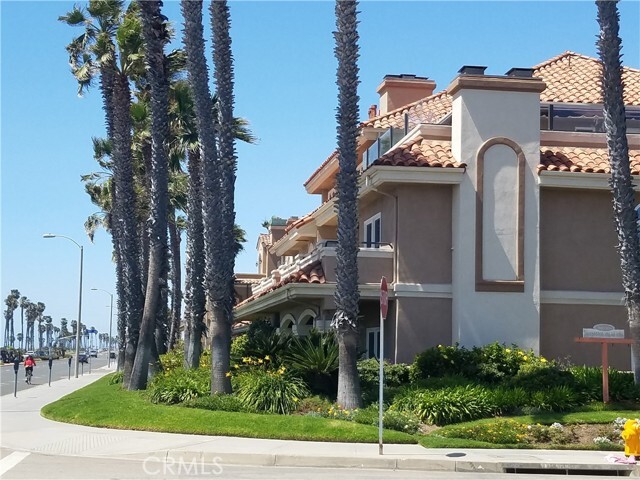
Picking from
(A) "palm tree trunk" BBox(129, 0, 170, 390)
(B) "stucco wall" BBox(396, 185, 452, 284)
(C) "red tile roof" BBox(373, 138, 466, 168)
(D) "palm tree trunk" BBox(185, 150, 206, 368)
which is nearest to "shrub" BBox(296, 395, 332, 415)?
(B) "stucco wall" BBox(396, 185, 452, 284)

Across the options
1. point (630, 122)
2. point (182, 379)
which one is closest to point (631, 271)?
point (630, 122)

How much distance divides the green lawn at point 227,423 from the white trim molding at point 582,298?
9282 millimetres

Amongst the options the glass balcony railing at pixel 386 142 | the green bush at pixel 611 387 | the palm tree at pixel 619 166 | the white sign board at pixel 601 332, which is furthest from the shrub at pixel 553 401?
the glass balcony railing at pixel 386 142

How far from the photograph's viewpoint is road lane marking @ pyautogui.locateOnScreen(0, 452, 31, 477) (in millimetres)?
15777

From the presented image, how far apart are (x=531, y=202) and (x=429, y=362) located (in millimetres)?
5230

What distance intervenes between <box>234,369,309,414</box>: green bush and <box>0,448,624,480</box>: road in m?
4.97

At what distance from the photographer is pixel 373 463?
16469mm

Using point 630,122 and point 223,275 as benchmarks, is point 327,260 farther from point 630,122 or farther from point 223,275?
point 630,122

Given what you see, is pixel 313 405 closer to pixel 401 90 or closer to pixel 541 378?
pixel 541 378

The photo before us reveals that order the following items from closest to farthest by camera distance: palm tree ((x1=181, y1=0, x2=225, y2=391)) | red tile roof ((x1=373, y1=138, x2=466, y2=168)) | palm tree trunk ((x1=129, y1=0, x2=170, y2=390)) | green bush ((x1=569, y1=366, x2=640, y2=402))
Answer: green bush ((x1=569, y1=366, x2=640, y2=402))
palm tree ((x1=181, y1=0, x2=225, y2=391))
red tile roof ((x1=373, y1=138, x2=466, y2=168))
palm tree trunk ((x1=129, y1=0, x2=170, y2=390))

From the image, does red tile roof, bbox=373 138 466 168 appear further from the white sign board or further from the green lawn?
the green lawn

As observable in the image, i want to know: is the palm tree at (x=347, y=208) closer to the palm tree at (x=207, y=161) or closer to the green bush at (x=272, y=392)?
the green bush at (x=272, y=392)

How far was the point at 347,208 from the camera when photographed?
21938mm

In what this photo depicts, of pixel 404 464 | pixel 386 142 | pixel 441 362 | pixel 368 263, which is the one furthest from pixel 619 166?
pixel 404 464
